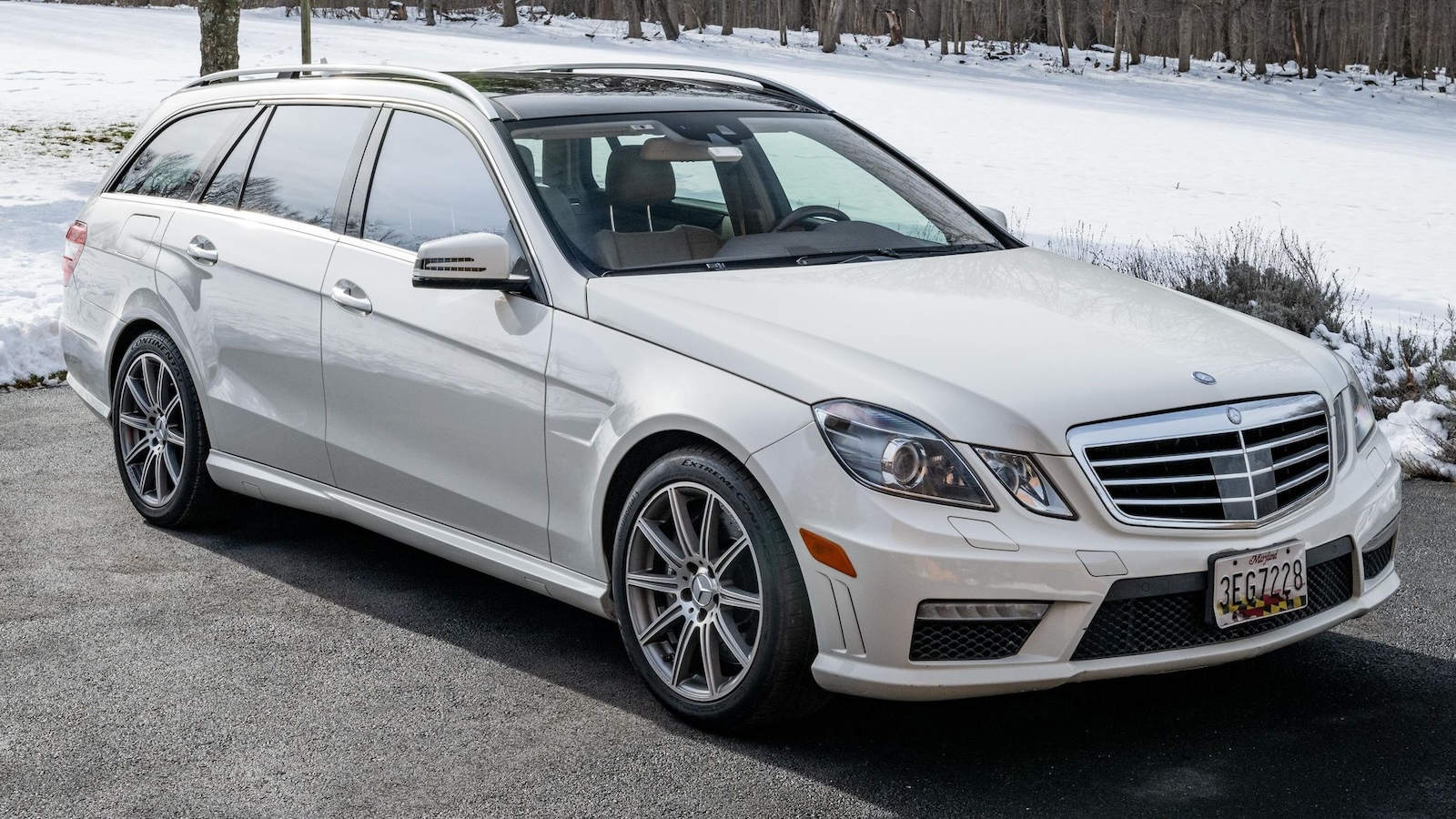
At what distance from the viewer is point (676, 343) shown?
3953 millimetres

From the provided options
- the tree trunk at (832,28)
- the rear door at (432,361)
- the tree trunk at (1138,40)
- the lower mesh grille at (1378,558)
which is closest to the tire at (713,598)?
the rear door at (432,361)

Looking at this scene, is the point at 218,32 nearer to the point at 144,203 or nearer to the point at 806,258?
the point at 144,203

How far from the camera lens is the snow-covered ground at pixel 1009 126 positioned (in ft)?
47.6

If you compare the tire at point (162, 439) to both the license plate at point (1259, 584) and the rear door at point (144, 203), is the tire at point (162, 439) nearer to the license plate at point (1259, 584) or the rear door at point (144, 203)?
the rear door at point (144, 203)

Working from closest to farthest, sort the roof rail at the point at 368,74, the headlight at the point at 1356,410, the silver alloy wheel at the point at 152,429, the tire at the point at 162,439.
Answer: the headlight at the point at 1356,410 → the roof rail at the point at 368,74 → the tire at the point at 162,439 → the silver alloy wheel at the point at 152,429

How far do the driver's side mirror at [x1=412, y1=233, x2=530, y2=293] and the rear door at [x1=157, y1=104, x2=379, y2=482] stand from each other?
792mm

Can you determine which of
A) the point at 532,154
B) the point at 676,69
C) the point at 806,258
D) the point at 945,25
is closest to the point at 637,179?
the point at 532,154

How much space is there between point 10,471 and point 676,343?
4.36m

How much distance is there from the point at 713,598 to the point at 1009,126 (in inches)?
994

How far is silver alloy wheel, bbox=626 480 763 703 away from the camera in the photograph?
3.87 metres

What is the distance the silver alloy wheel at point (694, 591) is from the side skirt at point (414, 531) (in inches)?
7.5

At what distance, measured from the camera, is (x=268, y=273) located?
5223mm

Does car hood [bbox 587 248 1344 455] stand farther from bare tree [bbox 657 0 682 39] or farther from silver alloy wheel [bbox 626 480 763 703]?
bare tree [bbox 657 0 682 39]

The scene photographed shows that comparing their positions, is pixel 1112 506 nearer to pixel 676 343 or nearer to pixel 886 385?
pixel 886 385
